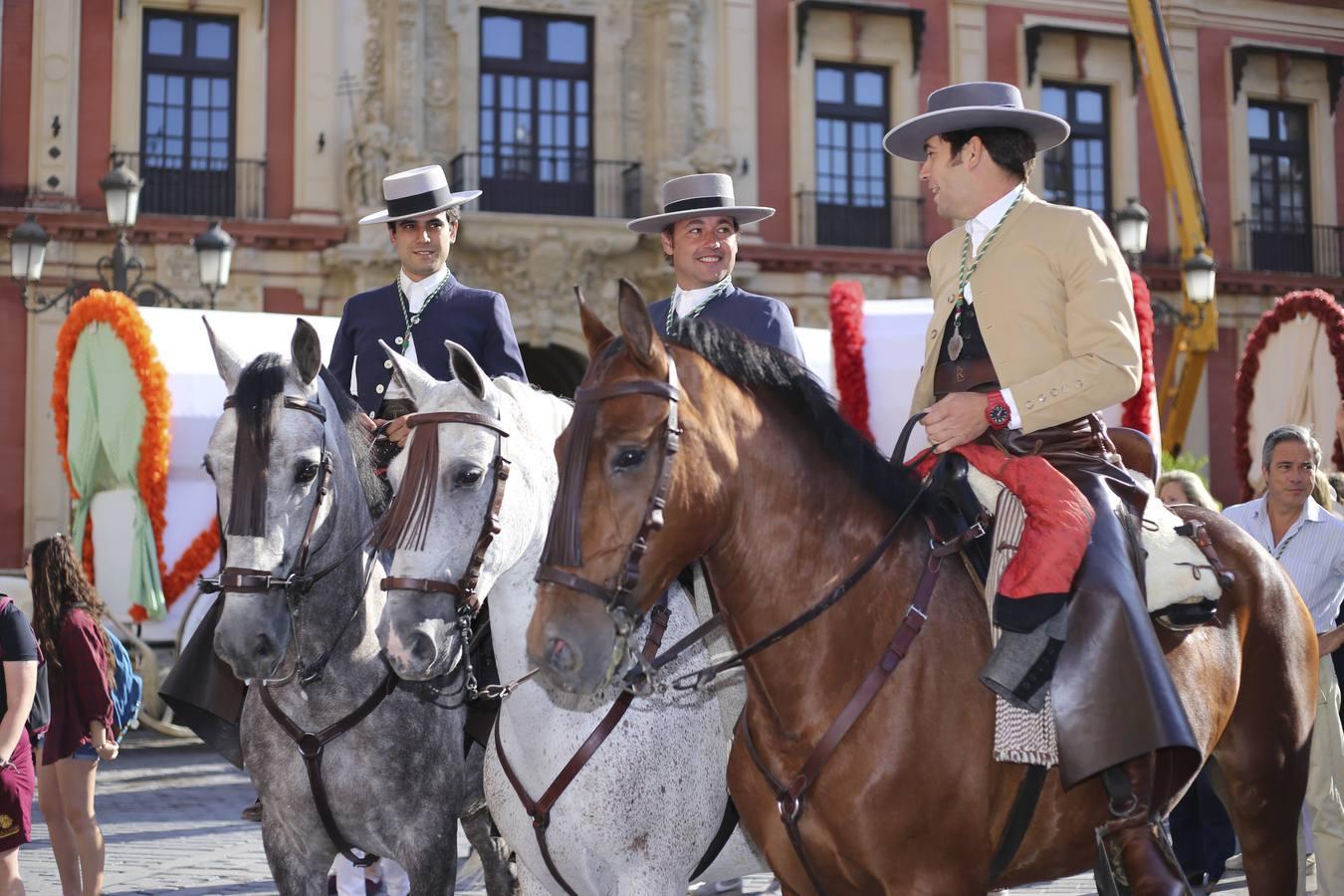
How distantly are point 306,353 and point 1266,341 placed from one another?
25.8ft

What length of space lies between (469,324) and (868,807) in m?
2.58

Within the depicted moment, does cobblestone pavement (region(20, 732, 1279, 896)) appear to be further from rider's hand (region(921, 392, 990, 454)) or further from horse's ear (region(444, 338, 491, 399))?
rider's hand (region(921, 392, 990, 454))

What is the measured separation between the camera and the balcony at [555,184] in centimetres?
2069

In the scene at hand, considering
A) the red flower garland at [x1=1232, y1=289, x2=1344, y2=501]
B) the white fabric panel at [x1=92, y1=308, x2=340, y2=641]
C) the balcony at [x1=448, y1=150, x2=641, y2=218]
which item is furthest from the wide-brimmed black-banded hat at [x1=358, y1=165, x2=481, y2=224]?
the balcony at [x1=448, y1=150, x2=641, y2=218]

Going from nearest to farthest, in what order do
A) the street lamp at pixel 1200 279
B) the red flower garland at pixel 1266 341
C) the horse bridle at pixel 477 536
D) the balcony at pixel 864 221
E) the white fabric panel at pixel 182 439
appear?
the horse bridle at pixel 477 536
the red flower garland at pixel 1266 341
the white fabric panel at pixel 182 439
the street lamp at pixel 1200 279
the balcony at pixel 864 221

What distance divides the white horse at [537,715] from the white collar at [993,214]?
127 cm

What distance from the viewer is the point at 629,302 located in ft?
9.64

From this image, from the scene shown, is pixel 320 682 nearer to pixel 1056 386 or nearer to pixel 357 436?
pixel 357 436

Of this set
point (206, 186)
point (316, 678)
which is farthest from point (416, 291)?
point (206, 186)

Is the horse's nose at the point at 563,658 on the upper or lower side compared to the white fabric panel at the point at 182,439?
lower

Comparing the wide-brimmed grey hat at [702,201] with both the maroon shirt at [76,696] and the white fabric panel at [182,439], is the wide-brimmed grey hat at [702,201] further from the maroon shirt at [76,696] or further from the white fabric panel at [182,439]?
the white fabric panel at [182,439]

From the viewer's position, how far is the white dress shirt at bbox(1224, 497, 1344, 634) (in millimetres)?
6551

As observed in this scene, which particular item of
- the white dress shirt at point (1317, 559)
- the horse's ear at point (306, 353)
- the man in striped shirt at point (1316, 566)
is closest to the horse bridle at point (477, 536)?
the horse's ear at point (306, 353)

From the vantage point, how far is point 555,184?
20.9 metres
